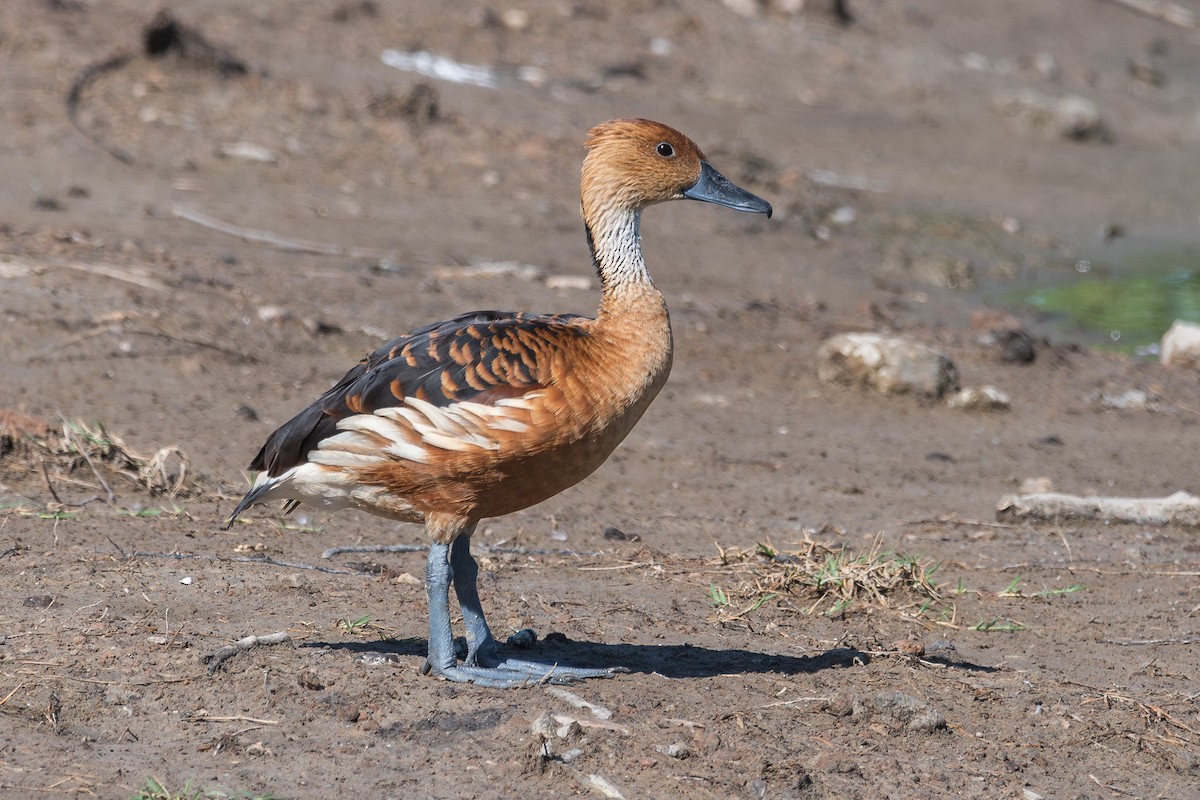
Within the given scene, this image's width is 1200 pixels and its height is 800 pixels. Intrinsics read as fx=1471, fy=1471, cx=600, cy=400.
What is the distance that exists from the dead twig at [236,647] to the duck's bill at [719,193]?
220cm

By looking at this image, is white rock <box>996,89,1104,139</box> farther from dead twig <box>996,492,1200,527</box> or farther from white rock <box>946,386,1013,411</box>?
dead twig <box>996,492,1200,527</box>

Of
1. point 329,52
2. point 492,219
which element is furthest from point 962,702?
point 329,52

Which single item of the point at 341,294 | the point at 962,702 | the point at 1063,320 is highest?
the point at 962,702

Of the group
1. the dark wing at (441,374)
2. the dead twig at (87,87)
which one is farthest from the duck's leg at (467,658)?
the dead twig at (87,87)

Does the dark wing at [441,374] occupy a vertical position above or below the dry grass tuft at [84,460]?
above

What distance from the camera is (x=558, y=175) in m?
13.6

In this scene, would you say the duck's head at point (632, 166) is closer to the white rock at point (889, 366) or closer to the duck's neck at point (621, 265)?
the duck's neck at point (621, 265)

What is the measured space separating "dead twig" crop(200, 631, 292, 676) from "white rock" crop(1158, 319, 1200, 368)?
27.1 ft

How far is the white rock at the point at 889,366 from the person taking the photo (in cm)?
985

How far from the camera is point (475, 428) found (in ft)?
15.8

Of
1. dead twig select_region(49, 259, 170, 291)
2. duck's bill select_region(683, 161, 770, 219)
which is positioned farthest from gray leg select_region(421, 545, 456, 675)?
dead twig select_region(49, 259, 170, 291)

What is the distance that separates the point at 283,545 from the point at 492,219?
635 cm

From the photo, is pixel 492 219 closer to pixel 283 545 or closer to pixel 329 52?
pixel 329 52

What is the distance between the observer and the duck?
4848 mm
